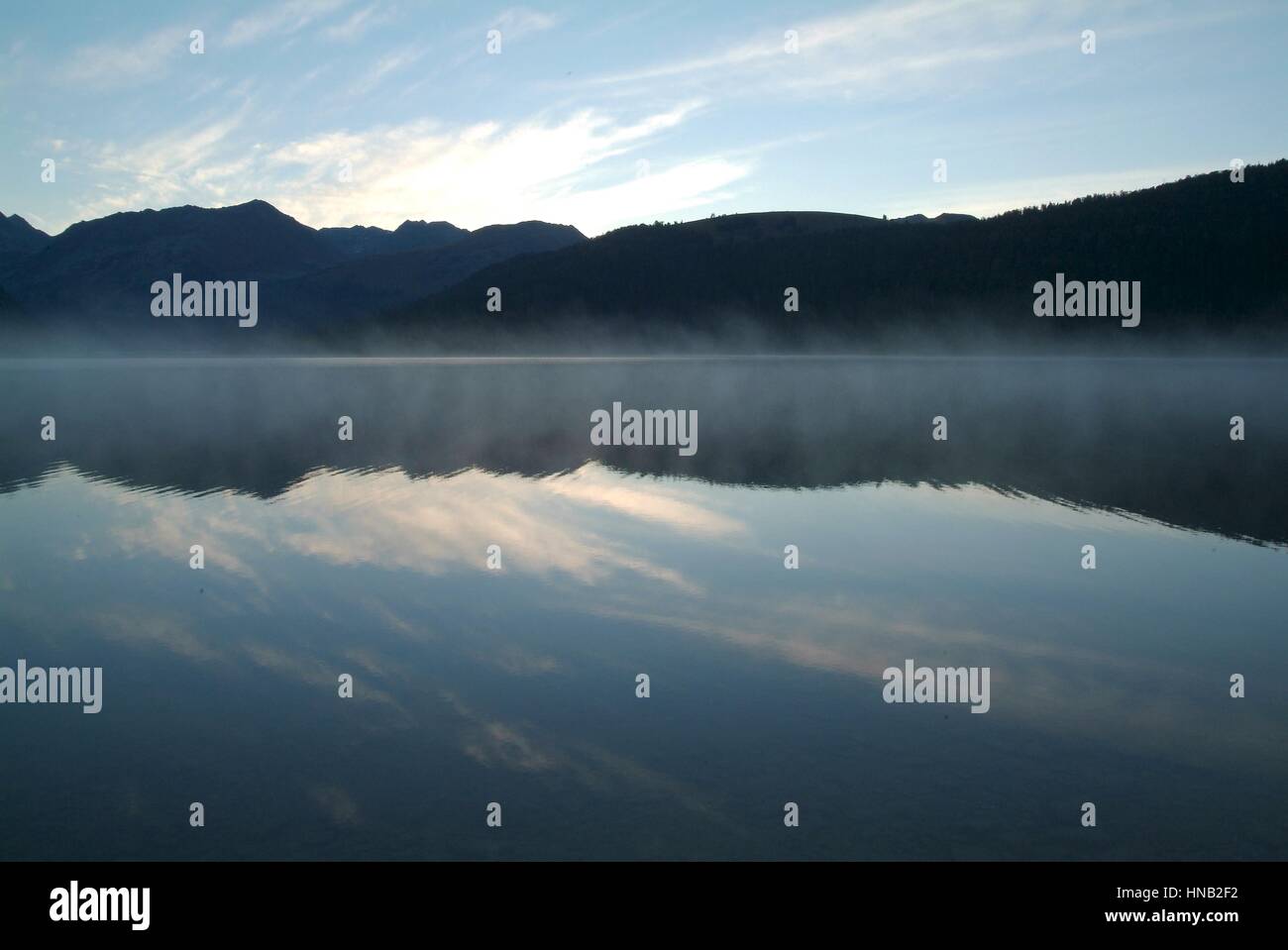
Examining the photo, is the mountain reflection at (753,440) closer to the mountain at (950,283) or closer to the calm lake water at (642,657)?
the calm lake water at (642,657)

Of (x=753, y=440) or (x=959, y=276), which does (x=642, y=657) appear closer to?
(x=753, y=440)

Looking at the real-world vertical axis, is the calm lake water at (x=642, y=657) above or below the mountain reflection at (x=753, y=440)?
below

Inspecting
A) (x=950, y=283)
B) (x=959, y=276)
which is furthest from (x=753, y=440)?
(x=959, y=276)

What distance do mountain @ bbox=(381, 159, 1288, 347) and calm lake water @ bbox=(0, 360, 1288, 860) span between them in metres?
119

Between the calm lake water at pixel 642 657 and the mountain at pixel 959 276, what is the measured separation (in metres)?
119

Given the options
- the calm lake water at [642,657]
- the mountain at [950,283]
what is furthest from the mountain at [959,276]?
the calm lake water at [642,657]

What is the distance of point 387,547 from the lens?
48.2ft

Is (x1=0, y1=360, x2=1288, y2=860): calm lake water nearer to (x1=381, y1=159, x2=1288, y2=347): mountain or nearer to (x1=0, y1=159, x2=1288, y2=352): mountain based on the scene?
(x1=0, y1=159, x2=1288, y2=352): mountain

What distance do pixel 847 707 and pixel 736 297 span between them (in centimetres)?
17842

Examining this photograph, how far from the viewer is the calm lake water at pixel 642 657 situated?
21.7ft

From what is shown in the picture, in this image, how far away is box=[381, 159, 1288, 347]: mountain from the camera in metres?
127
